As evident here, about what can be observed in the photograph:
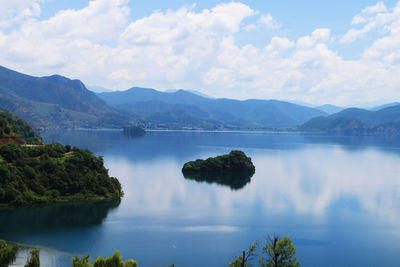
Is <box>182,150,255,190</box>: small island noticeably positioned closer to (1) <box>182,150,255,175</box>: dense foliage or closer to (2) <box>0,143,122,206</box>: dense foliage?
(1) <box>182,150,255,175</box>: dense foliage

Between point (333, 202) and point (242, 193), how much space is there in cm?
1421

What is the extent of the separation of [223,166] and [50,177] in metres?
41.2

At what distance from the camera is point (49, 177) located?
53625 mm

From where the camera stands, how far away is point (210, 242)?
3962 centimetres

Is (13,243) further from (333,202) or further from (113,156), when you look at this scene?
(113,156)

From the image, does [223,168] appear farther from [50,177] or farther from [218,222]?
[50,177]

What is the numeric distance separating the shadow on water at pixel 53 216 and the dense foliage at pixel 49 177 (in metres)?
2.17

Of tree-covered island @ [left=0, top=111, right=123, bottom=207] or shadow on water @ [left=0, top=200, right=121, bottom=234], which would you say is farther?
tree-covered island @ [left=0, top=111, right=123, bottom=207]

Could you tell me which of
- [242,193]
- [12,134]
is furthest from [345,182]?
[12,134]

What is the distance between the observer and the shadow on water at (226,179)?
72938 mm

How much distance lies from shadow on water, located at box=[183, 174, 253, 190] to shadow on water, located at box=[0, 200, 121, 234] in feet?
85.4

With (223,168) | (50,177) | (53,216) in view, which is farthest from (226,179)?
(53,216)

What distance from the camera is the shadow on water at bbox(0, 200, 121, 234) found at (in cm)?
4250

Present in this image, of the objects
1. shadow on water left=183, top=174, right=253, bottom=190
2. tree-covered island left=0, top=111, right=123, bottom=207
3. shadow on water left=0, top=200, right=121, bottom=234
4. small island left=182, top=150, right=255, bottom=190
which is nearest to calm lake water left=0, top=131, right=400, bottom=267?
shadow on water left=0, top=200, right=121, bottom=234
